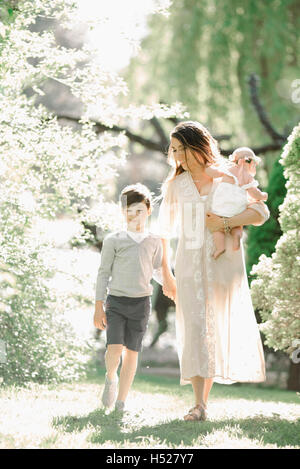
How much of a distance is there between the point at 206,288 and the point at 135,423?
0.89 meters

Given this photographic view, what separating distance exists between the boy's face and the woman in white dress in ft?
0.88

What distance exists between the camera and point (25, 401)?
452cm

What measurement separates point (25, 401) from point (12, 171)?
1983 millimetres

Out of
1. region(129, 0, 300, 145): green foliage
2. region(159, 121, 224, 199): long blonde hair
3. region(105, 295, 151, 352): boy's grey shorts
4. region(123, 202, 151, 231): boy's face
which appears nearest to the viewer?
region(159, 121, 224, 199): long blonde hair

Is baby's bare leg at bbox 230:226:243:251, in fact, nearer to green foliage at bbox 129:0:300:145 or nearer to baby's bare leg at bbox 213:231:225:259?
baby's bare leg at bbox 213:231:225:259

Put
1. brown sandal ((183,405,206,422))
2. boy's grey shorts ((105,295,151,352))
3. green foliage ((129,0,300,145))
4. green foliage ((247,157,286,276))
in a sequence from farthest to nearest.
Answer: green foliage ((129,0,300,145)) < green foliage ((247,157,286,276)) < boy's grey shorts ((105,295,151,352)) < brown sandal ((183,405,206,422))

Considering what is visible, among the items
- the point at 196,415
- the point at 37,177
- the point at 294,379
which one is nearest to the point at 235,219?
the point at 196,415

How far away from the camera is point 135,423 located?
12.2 ft

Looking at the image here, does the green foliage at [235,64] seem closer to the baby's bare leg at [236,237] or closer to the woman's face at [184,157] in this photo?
the woman's face at [184,157]

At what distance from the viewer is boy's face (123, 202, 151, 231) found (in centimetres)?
429

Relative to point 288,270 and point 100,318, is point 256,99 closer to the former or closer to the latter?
point 288,270

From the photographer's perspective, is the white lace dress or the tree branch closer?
the white lace dress

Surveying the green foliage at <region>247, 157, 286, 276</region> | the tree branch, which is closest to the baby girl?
the green foliage at <region>247, 157, 286, 276</region>

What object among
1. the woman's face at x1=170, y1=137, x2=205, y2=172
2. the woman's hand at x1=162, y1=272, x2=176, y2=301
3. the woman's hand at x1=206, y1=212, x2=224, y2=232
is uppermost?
the woman's face at x1=170, y1=137, x2=205, y2=172
